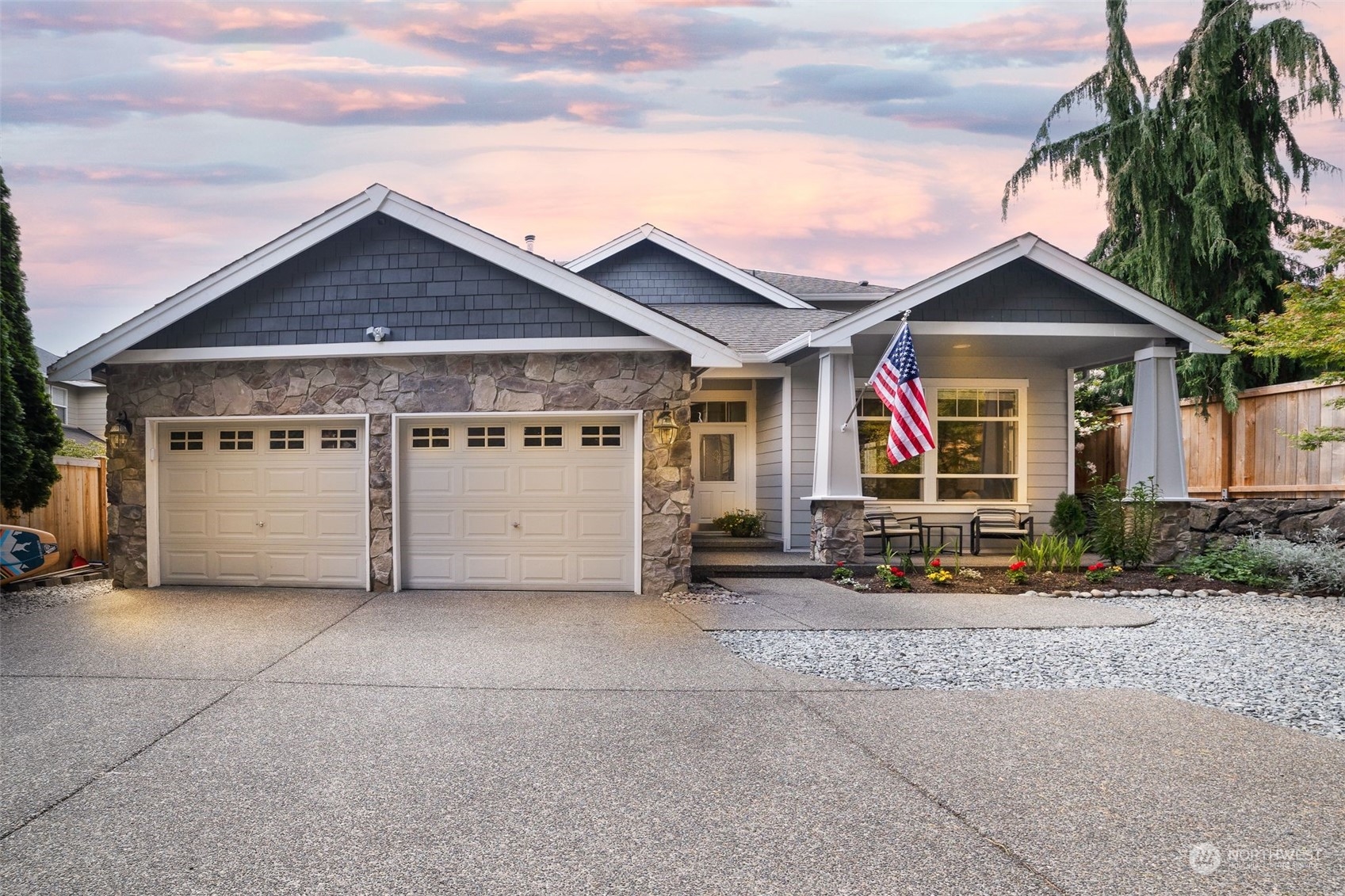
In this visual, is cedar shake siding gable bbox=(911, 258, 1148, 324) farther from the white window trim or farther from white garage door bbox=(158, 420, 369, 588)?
white garage door bbox=(158, 420, 369, 588)

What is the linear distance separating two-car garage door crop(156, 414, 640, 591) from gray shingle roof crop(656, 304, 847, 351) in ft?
9.89

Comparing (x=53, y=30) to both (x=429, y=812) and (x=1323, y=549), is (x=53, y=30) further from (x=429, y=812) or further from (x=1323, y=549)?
(x=1323, y=549)

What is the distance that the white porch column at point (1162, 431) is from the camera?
461 inches

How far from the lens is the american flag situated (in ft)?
33.8

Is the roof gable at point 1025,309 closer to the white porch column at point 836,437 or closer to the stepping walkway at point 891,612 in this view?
the white porch column at point 836,437

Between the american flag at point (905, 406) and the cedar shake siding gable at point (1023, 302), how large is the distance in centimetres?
128

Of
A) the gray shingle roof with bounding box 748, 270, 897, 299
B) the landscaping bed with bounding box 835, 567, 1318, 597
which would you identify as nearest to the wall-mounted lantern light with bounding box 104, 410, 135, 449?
the landscaping bed with bounding box 835, 567, 1318, 597

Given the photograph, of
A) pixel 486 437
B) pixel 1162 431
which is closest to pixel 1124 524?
pixel 1162 431

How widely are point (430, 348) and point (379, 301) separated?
2.88 ft

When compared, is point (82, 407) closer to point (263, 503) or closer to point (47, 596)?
point (47, 596)

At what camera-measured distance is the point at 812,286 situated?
724 inches

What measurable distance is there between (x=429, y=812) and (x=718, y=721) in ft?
6.19

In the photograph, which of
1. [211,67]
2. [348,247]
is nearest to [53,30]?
[211,67]

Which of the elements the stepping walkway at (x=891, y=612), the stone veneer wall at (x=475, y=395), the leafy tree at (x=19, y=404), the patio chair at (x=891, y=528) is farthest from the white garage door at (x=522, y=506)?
the leafy tree at (x=19, y=404)
